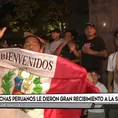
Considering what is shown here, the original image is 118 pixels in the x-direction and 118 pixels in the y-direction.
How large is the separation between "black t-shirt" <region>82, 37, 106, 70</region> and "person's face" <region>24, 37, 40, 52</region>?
710 millimetres

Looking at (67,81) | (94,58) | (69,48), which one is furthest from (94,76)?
(67,81)

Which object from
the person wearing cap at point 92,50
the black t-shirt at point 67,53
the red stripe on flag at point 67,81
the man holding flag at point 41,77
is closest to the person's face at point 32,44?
the man holding flag at point 41,77

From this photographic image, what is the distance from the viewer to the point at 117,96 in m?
2.43

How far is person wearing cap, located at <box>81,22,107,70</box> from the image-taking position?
4.04 metres

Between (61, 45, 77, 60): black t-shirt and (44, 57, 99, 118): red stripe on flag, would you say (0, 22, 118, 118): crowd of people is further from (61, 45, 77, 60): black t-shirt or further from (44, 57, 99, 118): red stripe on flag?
(44, 57, 99, 118): red stripe on flag

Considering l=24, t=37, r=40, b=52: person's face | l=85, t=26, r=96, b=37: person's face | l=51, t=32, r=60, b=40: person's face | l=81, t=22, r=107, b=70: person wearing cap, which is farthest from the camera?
l=51, t=32, r=60, b=40: person's face

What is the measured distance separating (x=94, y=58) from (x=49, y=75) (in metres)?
0.96

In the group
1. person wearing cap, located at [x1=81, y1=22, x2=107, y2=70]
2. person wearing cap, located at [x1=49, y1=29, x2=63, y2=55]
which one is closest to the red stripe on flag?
person wearing cap, located at [x1=81, y1=22, x2=107, y2=70]

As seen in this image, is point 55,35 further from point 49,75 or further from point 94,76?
point 49,75

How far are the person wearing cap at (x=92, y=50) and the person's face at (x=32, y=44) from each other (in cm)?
69

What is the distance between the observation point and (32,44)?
349 cm

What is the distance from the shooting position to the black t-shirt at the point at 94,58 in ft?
13.2

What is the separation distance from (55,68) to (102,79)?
1151 mm

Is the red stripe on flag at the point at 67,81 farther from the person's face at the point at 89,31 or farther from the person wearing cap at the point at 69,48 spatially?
the person's face at the point at 89,31
